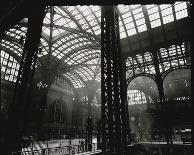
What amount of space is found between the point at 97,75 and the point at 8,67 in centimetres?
1822

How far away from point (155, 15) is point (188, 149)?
1733 centimetres

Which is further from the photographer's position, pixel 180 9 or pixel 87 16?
pixel 87 16

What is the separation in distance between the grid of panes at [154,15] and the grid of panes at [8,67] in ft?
83.1

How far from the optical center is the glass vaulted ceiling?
18969 millimetres

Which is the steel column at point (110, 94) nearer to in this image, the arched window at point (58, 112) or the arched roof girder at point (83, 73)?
the arched window at point (58, 112)

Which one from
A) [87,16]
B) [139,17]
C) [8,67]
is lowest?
[8,67]

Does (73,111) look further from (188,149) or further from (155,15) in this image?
(155,15)

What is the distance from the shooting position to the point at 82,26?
77.2 ft

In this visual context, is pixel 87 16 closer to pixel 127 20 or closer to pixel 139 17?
pixel 127 20

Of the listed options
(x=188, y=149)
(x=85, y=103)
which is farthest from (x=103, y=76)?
(x=85, y=103)

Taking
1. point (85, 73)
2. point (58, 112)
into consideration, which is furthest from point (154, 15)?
point (58, 112)

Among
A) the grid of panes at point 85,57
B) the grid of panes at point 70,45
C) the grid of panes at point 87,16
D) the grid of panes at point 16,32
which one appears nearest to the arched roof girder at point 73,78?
the grid of panes at point 85,57

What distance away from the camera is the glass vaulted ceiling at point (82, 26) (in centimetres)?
1897

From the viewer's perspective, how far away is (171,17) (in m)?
18.9
